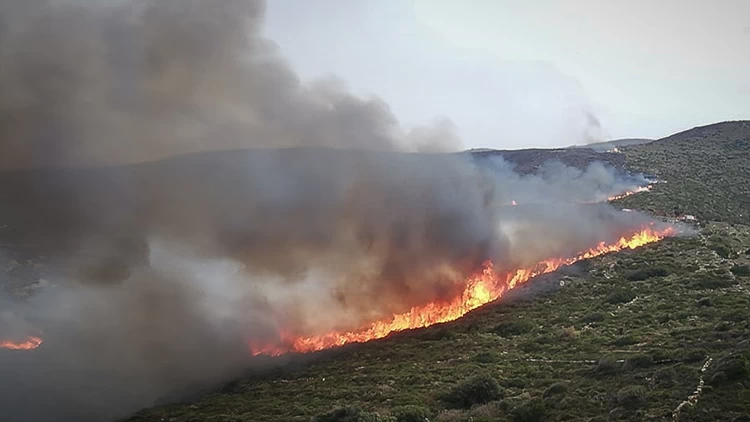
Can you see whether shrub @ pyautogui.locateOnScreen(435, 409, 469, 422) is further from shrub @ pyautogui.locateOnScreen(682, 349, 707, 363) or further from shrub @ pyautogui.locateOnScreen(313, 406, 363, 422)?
shrub @ pyautogui.locateOnScreen(682, 349, 707, 363)

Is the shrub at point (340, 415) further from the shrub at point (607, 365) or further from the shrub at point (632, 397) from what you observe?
the shrub at point (607, 365)

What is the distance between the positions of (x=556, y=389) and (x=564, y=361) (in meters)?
5.70

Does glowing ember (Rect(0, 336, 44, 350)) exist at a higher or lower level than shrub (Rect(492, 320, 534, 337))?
higher

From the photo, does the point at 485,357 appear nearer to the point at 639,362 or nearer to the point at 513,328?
the point at 513,328

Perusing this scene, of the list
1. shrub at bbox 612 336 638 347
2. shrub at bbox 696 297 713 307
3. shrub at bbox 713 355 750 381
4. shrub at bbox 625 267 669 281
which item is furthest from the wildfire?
shrub at bbox 713 355 750 381

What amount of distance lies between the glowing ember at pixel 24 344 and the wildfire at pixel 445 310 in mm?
11322

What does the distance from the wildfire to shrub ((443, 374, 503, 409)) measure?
43.1 ft

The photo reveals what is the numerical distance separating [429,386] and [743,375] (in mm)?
12341

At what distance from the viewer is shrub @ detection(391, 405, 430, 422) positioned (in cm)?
2102

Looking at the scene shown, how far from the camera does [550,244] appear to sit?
53.2 metres

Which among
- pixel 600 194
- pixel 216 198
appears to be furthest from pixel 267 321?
pixel 600 194

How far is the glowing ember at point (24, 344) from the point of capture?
1244 inches

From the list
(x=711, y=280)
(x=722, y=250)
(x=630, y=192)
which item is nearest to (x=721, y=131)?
(x=630, y=192)

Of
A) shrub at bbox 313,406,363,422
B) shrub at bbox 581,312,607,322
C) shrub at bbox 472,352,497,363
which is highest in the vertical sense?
shrub at bbox 313,406,363,422
